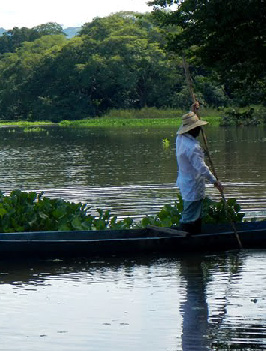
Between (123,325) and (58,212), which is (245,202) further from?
(123,325)

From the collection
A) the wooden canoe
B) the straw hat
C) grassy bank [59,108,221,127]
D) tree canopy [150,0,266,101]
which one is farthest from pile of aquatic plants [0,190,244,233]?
grassy bank [59,108,221,127]

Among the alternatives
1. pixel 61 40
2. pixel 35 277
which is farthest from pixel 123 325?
pixel 61 40

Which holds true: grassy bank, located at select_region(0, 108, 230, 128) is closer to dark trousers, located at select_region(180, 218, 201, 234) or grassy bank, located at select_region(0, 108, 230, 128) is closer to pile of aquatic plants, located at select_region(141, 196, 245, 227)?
pile of aquatic plants, located at select_region(141, 196, 245, 227)

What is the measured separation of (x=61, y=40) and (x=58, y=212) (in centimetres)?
12279

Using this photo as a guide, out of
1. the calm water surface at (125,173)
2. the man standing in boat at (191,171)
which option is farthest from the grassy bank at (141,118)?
the man standing in boat at (191,171)

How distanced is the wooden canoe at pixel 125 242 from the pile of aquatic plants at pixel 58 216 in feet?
1.43

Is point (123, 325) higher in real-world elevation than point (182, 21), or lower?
lower

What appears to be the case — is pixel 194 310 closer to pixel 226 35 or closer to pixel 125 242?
pixel 125 242

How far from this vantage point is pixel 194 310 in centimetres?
957

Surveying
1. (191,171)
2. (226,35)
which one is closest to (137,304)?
(191,171)

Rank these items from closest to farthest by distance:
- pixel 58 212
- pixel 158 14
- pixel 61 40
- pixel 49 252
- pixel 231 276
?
pixel 231 276 → pixel 49 252 → pixel 58 212 → pixel 158 14 → pixel 61 40

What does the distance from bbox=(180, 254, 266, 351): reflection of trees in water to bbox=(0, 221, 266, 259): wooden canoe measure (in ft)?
1.06

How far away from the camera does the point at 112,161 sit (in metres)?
35.3

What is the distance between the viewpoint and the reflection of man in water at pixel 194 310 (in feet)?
26.9
